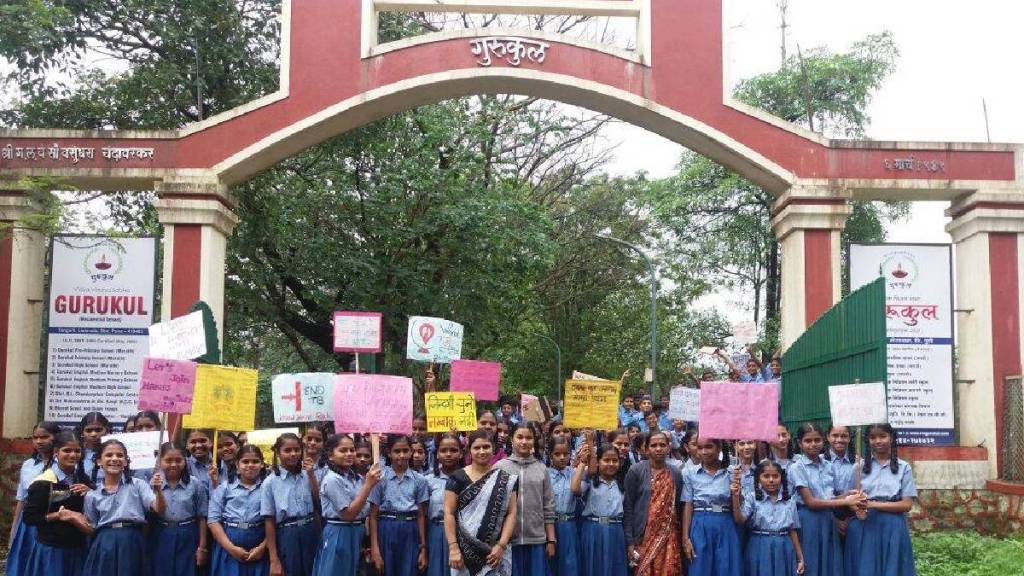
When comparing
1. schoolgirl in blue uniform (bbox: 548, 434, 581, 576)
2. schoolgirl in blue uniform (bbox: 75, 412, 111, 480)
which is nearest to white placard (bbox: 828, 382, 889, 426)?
schoolgirl in blue uniform (bbox: 548, 434, 581, 576)

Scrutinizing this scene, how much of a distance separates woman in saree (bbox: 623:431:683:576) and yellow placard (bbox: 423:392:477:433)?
5.00 ft

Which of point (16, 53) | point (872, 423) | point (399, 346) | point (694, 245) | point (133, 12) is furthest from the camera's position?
point (694, 245)

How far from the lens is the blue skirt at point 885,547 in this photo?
6801mm

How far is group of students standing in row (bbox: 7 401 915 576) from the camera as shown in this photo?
21.0ft

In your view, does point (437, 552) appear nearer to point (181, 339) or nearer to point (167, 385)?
point (167, 385)

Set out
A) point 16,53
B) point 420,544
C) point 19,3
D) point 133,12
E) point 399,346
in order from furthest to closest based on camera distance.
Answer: point 399,346
point 133,12
point 16,53
point 19,3
point 420,544

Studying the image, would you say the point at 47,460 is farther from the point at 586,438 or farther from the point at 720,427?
the point at 720,427

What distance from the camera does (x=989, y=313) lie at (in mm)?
11656

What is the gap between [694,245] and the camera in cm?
2505

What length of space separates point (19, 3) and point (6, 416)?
421cm

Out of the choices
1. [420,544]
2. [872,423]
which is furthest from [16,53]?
[872,423]

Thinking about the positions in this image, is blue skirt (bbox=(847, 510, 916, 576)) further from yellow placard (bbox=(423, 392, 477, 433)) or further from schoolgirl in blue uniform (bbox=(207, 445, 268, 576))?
schoolgirl in blue uniform (bbox=(207, 445, 268, 576))

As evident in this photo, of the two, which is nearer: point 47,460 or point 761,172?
point 47,460

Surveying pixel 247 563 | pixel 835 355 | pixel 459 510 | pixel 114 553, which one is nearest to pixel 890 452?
pixel 835 355
